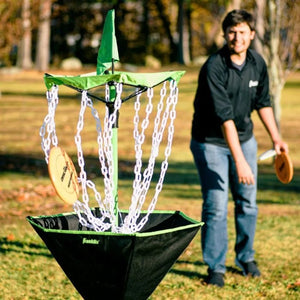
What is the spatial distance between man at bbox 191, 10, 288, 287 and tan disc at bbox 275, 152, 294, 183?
82 mm

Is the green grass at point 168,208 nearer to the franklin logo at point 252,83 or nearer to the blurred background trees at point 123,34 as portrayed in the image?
the franklin logo at point 252,83

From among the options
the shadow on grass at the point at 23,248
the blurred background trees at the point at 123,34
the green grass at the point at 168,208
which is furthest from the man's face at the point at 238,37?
the blurred background trees at the point at 123,34

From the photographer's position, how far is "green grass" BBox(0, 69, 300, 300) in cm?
557

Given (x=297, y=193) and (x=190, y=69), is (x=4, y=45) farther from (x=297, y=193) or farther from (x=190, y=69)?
(x=190, y=69)

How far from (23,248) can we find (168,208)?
2348 millimetres

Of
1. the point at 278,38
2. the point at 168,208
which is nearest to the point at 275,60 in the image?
the point at 278,38

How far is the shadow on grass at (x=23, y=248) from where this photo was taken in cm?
664

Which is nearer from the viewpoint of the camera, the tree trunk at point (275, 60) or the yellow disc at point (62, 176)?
the yellow disc at point (62, 176)

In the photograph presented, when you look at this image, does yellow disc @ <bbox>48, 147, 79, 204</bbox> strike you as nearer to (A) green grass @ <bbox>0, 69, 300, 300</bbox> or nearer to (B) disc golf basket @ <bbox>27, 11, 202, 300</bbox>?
(B) disc golf basket @ <bbox>27, 11, 202, 300</bbox>

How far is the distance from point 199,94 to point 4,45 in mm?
A: 18324

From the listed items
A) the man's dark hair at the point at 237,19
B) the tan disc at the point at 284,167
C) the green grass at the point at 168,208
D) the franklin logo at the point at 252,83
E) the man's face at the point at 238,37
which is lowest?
the green grass at the point at 168,208

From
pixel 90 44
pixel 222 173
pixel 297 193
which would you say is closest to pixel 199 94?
pixel 222 173

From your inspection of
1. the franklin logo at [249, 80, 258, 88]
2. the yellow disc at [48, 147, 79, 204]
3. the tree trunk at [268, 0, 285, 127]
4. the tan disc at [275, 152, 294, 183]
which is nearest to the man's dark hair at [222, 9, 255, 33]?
the franklin logo at [249, 80, 258, 88]

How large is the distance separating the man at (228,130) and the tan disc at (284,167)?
0.27 ft
